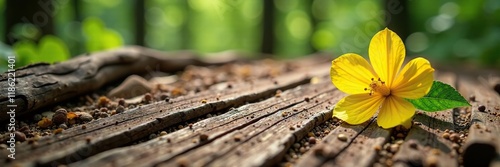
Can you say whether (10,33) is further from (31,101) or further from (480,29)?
(480,29)

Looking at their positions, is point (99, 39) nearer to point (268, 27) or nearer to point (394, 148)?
point (394, 148)

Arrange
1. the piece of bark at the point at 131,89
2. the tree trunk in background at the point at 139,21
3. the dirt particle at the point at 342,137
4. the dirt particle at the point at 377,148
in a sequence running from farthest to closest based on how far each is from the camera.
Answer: the tree trunk in background at the point at 139,21, the piece of bark at the point at 131,89, the dirt particle at the point at 342,137, the dirt particle at the point at 377,148

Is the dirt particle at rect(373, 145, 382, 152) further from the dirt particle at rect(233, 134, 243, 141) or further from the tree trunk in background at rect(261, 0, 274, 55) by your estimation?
the tree trunk in background at rect(261, 0, 274, 55)

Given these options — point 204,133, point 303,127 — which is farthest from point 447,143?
point 204,133

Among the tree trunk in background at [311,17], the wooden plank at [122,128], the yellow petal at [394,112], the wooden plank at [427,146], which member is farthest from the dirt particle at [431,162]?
the tree trunk in background at [311,17]

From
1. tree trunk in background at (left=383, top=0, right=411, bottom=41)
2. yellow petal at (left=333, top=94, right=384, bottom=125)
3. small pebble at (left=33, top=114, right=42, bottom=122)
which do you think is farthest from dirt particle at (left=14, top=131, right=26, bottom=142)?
tree trunk in background at (left=383, top=0, right=411, bottom=41)

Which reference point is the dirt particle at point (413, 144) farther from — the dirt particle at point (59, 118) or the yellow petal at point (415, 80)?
the dirt particle at point (59, 118)
